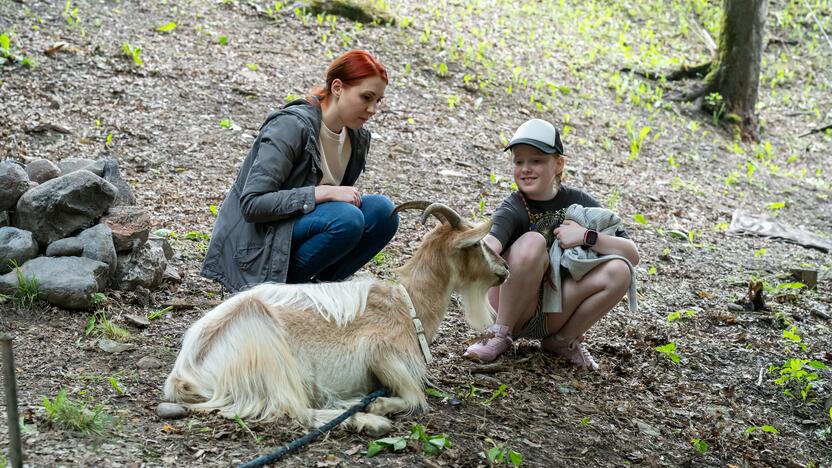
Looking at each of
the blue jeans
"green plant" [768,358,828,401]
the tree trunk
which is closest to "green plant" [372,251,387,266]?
the blue jeans

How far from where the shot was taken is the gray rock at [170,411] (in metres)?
3.48

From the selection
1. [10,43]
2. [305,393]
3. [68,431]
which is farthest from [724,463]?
[10,43]

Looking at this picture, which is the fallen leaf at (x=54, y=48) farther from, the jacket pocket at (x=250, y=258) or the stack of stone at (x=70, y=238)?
the jacket pocket at (x=250, y=258)

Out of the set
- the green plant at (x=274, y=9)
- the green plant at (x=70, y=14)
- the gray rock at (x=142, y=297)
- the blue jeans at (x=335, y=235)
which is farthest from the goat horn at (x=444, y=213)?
the green plant at (x=274, y=9)

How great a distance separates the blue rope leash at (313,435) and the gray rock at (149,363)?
1134 mm

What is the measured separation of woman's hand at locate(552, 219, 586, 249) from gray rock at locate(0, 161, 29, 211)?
3277 millimetres

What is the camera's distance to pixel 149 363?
4.12 m

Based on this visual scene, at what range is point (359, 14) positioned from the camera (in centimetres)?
Result: 1097

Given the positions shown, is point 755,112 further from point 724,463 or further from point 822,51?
point 724,463

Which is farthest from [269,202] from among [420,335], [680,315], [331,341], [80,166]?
[680,315]

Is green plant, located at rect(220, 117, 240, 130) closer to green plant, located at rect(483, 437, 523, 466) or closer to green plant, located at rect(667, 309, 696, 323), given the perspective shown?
green plant, located at rect(667, 309, 696, 323)

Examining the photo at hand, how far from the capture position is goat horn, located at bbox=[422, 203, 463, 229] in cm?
393

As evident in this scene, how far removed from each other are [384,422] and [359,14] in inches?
330

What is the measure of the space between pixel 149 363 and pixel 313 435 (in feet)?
3.96
